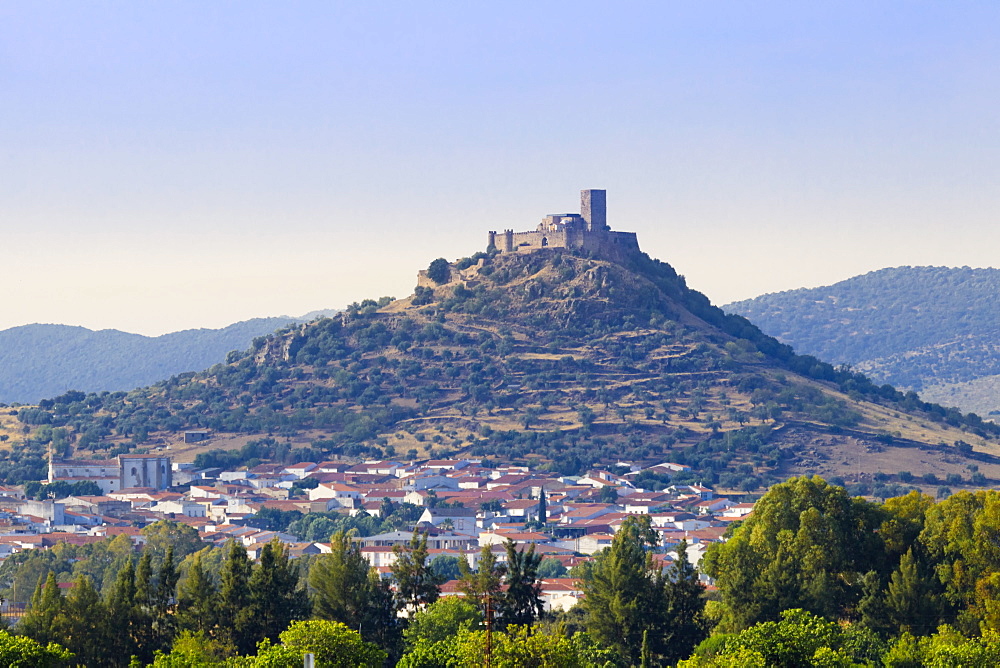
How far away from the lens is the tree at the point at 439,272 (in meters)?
184

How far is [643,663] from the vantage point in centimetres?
5322

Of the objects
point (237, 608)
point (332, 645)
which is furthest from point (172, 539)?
point (332, 645)

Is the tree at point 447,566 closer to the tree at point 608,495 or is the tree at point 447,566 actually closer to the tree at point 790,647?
the tree at point 608,495

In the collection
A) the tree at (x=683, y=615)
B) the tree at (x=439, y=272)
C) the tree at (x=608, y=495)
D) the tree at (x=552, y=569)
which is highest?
the tree at (x=439, y=272)

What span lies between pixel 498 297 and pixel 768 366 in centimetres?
2529

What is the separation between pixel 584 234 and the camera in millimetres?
175000

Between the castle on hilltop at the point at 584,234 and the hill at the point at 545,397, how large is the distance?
48.5 inches

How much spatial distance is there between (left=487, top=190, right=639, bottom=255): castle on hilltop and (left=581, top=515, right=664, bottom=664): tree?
116425mm

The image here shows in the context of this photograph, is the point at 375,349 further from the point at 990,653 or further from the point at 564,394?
the point at 990,653

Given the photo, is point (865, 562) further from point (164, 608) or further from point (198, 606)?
point (164, 608)

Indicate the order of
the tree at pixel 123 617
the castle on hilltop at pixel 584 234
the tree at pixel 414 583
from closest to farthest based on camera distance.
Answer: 1. the tree at pixel 123 617
2. the tree at pixel 414 583
3. the castle on hilltop at pixel 584 234

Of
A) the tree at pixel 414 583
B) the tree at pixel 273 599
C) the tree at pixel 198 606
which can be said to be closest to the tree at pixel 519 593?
the tree at pixel 414 583

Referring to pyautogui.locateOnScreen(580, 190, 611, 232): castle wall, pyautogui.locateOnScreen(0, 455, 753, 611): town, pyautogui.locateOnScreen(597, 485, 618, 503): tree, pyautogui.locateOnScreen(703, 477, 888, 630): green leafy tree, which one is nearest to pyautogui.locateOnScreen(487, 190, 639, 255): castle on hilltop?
pyautogui.locateOnScreen(580, 190, 611, 232): castle wall

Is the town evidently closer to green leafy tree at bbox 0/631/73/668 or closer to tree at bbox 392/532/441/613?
tree at bbox 392/532/441/613
